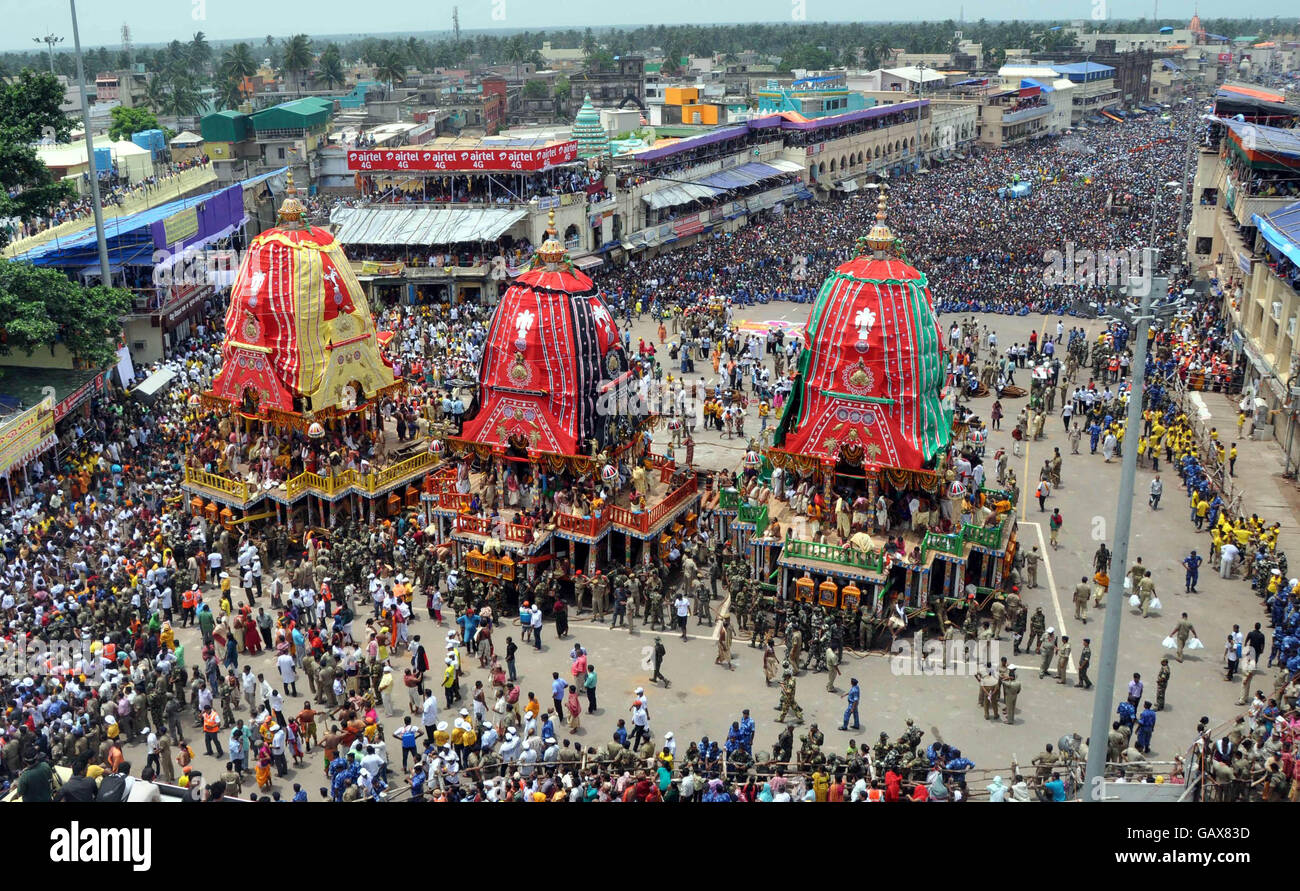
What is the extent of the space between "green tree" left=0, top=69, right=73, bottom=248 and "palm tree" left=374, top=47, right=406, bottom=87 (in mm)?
87163

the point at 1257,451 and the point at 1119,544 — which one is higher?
the point at 1119,544

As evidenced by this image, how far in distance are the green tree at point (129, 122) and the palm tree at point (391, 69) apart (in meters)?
35.1

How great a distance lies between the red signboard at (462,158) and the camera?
5597 cm

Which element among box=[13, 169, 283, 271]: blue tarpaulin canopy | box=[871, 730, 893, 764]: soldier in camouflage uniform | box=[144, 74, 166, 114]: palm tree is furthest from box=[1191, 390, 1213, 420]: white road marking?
box=[144, 74, 166, 114]: palm tree

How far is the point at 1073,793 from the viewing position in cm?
1873

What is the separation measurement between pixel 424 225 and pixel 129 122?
47.2 meters

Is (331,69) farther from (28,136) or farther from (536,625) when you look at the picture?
(536,625)

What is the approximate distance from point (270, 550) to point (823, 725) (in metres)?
14.3

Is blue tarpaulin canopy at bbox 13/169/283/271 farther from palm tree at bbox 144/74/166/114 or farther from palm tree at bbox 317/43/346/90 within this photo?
palm tree at bbox 317/43/346/90

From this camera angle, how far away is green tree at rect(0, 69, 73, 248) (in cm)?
3822

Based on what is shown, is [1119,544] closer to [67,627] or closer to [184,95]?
[67,627]

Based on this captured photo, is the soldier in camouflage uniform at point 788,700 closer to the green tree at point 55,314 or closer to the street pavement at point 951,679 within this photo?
the street pavement at point 951,679

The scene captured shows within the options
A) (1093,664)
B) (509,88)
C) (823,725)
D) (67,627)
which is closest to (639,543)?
(823,725)

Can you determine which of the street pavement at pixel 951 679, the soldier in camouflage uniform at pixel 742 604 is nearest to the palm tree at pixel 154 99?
the street pavement at pixel 951 679
